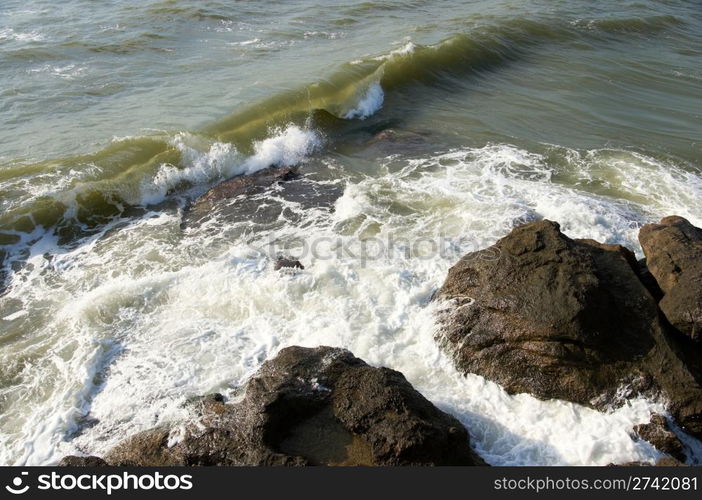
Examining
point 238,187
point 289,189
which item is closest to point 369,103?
point 289,189

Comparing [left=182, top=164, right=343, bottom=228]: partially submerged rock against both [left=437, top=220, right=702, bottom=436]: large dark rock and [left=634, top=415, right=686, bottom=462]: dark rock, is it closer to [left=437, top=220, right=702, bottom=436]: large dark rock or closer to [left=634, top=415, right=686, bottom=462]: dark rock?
[left=437, top=220, right=702, bottom=436]: large dark rock

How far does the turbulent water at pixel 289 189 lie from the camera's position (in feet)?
20.7

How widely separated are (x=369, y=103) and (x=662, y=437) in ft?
35.7

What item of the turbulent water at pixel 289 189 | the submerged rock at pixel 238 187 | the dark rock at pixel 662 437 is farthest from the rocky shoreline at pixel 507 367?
the submerged rock at pixel 238 187

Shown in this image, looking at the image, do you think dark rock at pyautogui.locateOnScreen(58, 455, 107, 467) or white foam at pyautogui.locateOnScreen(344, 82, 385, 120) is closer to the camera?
dark rock at pyautogui.locateOnScreen(58, 455, 107, 467)

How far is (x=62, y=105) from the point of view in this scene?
1352 centimetres

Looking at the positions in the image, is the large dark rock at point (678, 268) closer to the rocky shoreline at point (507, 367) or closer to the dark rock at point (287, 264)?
the rocky shoreline at point (507, 367)

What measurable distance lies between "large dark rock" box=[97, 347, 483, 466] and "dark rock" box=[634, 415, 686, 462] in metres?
1.75

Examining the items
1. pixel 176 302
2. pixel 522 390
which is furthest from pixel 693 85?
pixel 176 302

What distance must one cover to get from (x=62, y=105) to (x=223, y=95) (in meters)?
3.70

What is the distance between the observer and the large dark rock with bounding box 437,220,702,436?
5.78 meters

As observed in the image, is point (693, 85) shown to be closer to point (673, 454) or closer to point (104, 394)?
point (673, 454)

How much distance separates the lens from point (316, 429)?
196 inches

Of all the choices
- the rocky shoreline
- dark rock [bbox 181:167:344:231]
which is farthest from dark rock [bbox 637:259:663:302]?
dark rock [bbox 181:167:344:231]
